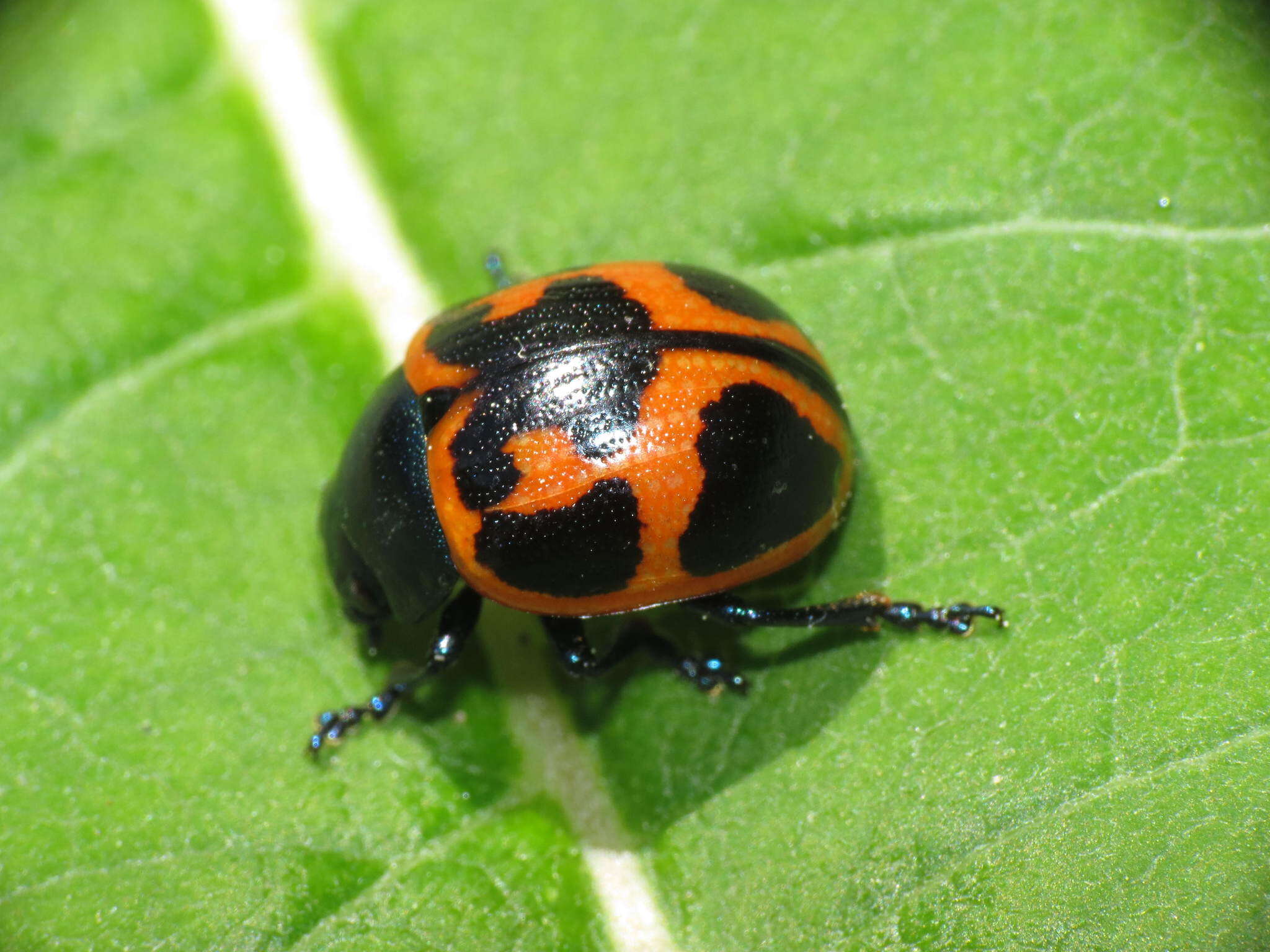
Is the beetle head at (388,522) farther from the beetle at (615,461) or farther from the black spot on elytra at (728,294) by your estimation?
the black spot on elytra at (728,294)

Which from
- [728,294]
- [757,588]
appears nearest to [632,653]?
[757,588]

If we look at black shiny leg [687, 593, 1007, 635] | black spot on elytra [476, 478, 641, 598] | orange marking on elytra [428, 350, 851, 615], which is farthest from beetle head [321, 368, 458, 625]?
black shiny leg [687, 593, 1007, 635]

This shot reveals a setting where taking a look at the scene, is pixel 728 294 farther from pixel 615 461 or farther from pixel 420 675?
Result: pixel 420 675

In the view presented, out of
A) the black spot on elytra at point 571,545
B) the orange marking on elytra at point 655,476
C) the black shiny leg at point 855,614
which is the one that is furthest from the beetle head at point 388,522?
the black shiny leg at point 855,614

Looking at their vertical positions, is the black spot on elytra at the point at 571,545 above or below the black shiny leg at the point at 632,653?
above

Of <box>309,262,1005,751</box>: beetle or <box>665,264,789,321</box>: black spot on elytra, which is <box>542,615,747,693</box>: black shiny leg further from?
<box>665,264,789,321</box>: black spot on elytra

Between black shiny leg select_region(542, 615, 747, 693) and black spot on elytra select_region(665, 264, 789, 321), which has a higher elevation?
black spot on elytra select_region(665, 264, 789, 321)

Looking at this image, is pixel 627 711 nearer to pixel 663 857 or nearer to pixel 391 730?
pixel 663 857
